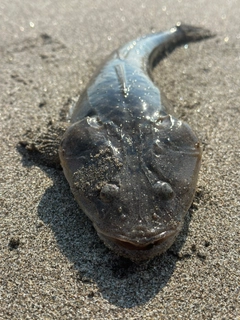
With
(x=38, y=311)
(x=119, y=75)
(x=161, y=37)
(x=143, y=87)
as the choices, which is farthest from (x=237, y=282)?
(x=161, y=37)

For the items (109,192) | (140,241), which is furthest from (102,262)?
(109,192)

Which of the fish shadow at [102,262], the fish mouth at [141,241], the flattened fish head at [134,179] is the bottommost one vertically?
the fish shadow at [102,262]

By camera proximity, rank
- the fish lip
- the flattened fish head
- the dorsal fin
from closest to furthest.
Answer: the fish lip, the flattened fish head, the dorsal fin

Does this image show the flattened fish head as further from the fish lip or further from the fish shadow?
the fish shadow

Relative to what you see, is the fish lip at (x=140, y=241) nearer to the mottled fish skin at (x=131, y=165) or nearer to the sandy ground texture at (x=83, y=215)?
the mottled fish skin at (x=131, y=165)

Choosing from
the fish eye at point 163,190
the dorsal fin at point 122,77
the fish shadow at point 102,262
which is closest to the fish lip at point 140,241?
the fish shadow at point 102,262

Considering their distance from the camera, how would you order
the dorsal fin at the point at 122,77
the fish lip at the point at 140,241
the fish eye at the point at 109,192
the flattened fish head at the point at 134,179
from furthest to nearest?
the dorsal fin at the point at 122,77 < the fish eye at the point at 109,192 < the flattened fish head at the point at 134,179 < the fish lip at the point at 140,241

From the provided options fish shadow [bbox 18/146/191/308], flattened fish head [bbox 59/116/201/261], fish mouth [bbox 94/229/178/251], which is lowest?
fish shadow [bbox 18/146/191/308]

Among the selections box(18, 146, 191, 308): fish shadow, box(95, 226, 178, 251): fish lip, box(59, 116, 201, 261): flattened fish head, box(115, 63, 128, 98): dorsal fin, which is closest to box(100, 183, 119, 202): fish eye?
box(59, 116, 201, 261): flattened fish head
